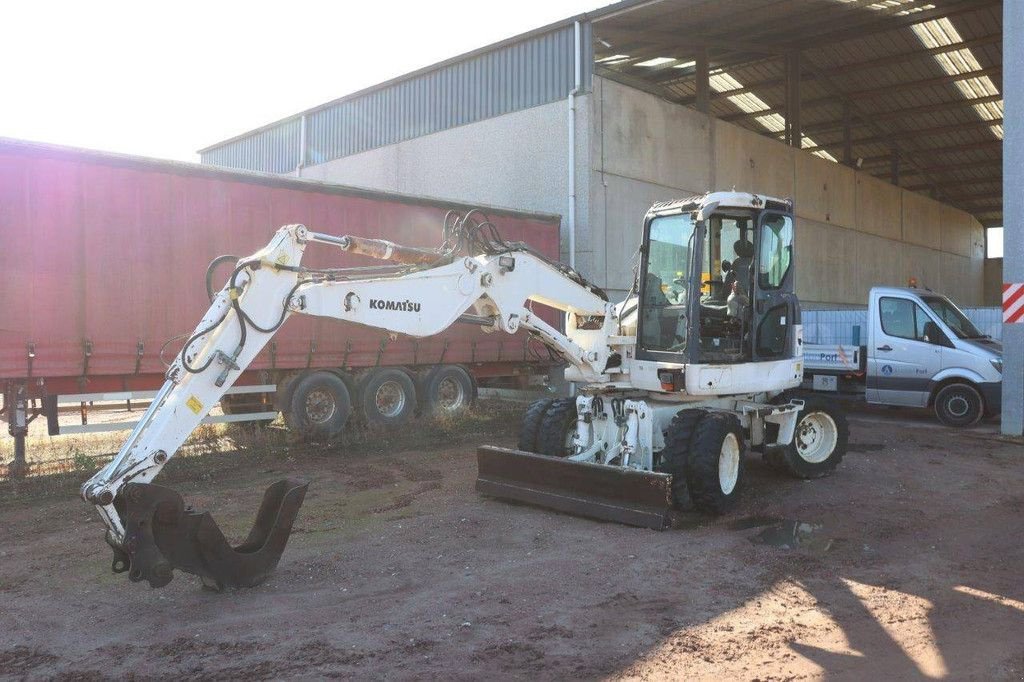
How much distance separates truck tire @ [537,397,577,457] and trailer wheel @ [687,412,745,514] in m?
1.30

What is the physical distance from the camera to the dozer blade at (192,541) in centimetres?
446

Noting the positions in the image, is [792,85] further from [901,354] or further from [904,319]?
[901,354]

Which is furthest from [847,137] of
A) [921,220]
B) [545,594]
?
[545,594]

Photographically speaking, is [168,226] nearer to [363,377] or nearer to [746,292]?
[363,377]

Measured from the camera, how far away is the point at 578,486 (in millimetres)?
6652

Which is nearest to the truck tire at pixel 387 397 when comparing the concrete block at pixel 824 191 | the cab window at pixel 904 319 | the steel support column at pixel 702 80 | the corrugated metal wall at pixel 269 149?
the cab window at pixel 904 319

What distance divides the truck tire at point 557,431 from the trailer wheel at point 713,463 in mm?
1301

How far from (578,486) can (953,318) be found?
27.4ft

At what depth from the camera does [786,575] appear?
533 cm

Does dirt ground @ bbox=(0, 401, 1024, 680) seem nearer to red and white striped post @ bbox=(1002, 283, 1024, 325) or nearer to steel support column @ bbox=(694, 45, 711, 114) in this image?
red and white striped post @ bbox=(1002, 283, 1024, 325)

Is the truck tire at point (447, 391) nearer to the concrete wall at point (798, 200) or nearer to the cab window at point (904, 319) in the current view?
the concrete wall at point (798, 200)

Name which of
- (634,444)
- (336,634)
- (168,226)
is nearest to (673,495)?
(634,444)

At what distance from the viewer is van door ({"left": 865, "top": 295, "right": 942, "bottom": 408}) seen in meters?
12.0

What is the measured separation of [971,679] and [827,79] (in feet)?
75.4
